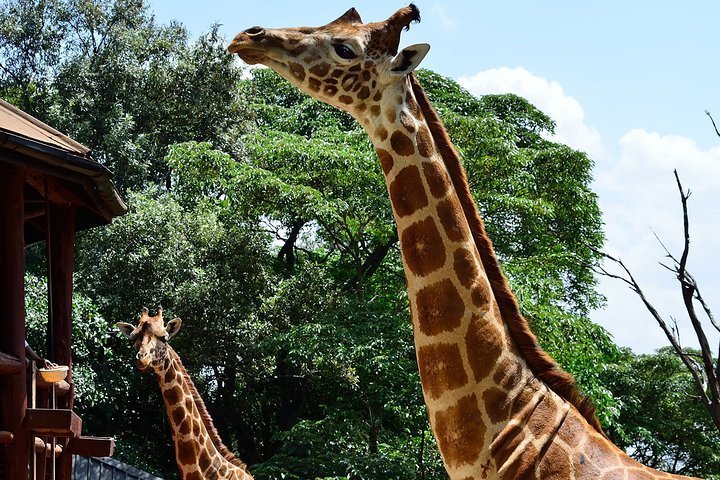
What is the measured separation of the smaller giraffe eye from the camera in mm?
3467

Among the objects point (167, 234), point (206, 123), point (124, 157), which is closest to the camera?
point (167, 234)

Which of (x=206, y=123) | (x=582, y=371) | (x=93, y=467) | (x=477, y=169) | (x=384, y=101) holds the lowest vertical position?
(x=93, y=467)

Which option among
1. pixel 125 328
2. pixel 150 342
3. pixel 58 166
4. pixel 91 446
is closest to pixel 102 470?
pixel 125 328

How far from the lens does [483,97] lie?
21062 millimetres

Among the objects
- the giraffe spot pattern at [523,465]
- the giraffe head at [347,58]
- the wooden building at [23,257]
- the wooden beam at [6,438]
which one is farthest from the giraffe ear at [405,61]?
the wooden beam at [6,438]

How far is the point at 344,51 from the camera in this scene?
347cm

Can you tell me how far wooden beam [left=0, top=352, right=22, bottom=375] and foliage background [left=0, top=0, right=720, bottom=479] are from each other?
365 inches

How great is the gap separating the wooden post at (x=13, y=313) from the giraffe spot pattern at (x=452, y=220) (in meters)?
Result: 3.27

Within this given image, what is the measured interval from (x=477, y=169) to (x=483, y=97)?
5.58 meters

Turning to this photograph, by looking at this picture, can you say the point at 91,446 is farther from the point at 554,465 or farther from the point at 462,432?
the point at 554,465

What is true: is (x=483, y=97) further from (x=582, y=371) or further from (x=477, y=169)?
(x=582, y=371)

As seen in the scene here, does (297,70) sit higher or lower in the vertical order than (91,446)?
higher

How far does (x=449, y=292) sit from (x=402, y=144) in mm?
568

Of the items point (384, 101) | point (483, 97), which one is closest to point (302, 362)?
point (483, 97)
